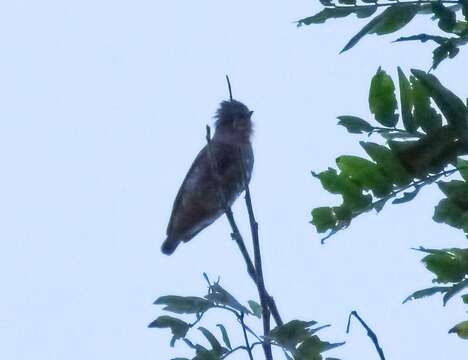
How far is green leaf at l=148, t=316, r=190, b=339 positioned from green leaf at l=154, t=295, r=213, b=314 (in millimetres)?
49

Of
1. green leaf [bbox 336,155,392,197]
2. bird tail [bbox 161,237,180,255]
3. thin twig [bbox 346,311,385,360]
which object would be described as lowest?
thin twig [bbox 346,311,385,360]

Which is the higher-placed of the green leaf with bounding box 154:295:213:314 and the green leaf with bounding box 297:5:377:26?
the green leaf with bounding box 297:5:377:26

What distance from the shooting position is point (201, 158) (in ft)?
31.5

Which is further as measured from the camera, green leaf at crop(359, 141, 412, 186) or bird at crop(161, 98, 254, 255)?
bird at crop(161, 98, 254, 255)

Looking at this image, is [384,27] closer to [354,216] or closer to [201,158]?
[354,216]

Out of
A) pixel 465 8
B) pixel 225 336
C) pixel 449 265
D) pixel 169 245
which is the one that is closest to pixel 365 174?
pixel 449 265

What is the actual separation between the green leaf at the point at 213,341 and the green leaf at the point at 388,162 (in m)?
0.52

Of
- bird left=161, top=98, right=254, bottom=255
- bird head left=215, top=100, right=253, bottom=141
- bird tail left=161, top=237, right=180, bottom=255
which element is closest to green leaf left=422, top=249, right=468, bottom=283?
bird left=161, top=98, right=254, bottom=255

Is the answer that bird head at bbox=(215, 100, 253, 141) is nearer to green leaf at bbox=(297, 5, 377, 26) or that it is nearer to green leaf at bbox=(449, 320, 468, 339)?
green leaf at bbox=(297, 5, 377, 26)

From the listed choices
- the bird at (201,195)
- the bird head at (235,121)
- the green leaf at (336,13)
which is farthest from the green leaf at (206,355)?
the bird head at (235,121)

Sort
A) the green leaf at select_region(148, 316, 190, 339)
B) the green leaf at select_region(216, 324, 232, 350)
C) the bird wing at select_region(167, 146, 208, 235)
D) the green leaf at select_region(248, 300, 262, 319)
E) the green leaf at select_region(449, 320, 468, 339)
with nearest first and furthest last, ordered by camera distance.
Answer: the green leaf at select_region(449, 320, 468, 339) < the green leaf at select_region(216, 324, 232, 350) < the green leaf at select_region(148, 316, 190, 339) < the green leaf at select_region(248, 300, 262, 319) < the bird wing at select_region(167, 146, 208, 235)

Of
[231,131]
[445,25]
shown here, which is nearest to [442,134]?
[445,25]

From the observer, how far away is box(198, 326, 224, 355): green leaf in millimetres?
2219

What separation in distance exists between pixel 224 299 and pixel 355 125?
50cm
